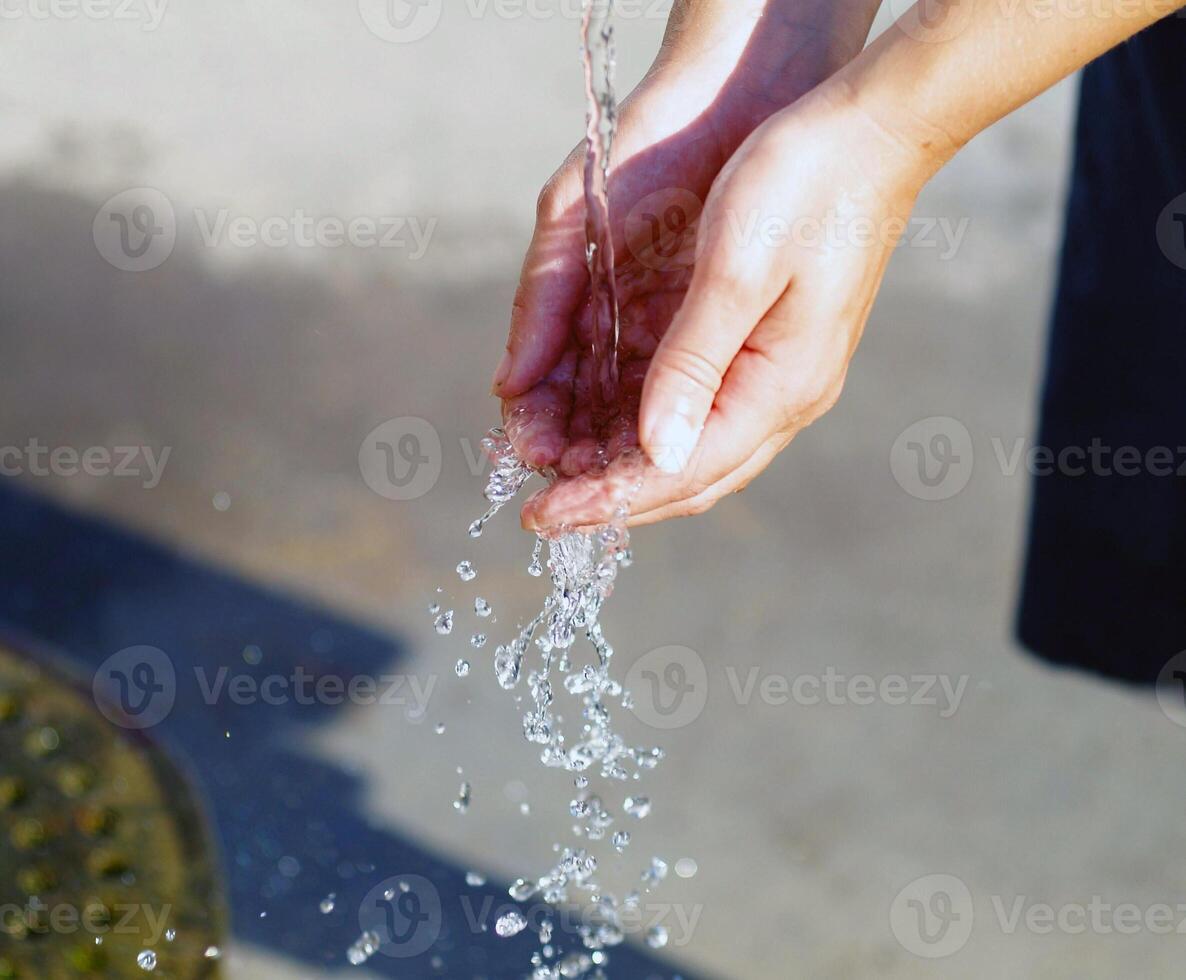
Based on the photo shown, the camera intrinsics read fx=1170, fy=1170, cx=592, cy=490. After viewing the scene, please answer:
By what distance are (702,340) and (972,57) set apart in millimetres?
249

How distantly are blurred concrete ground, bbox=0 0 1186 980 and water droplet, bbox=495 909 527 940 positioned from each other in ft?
0.24

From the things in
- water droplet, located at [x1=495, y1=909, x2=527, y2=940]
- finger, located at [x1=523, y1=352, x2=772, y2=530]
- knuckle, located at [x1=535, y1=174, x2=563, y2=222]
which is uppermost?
knuckle, located at [x1=535, y1=174, x2=563, y2=222]

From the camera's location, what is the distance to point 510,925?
4.26 feet

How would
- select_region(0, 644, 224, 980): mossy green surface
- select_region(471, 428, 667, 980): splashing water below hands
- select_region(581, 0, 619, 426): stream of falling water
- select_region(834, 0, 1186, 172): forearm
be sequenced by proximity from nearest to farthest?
select_region(834, 0, 1186, 172): forearm
select_region(581, 0, 619, 426): stream of falling water
select_region(471, 428, 667, 980): splashing water below hands
select_region(0, 644, 224, 980): mossy green surface

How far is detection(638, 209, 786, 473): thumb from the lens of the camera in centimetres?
78

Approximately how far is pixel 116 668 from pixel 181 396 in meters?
0.42

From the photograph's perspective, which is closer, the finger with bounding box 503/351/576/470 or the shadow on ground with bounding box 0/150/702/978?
the finger with bounding box 503/351/576/470

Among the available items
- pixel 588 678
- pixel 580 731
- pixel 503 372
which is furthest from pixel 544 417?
pixel 580 731

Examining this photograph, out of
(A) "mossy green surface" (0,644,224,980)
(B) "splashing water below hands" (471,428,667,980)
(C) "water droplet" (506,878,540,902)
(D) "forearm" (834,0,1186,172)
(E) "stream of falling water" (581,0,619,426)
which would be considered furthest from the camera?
(C) "water droplet" (506,878,540,902)

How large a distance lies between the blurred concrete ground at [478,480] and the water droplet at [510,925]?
0.07m

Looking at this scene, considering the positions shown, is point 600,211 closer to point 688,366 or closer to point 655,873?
point 688,366

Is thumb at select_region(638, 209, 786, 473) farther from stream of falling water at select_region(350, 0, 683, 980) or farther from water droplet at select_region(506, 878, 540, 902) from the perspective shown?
water droplet at select_region(506, 878, 540, 902)

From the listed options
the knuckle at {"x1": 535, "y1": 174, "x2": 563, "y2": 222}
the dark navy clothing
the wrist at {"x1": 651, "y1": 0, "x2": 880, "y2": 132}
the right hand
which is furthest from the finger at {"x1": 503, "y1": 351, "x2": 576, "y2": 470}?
the dark navy clothing

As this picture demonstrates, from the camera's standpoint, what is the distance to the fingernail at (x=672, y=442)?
0.78 metres
